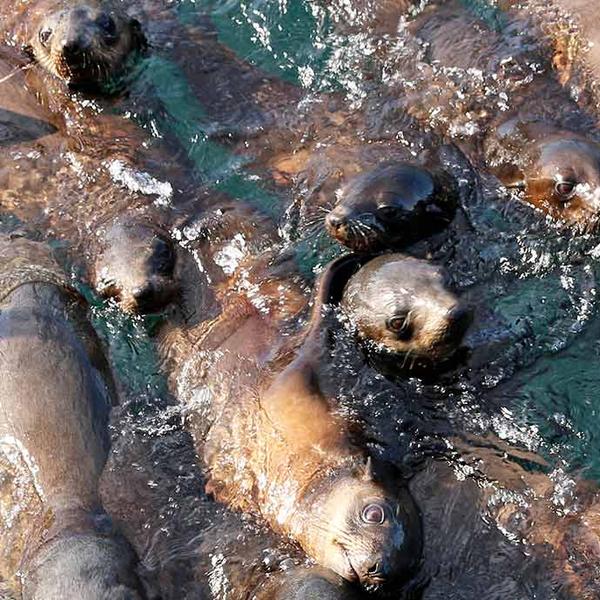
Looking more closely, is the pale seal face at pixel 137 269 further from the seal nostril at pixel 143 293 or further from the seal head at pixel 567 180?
the seal head at pixel 567 180

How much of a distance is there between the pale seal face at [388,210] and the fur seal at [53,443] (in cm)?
189

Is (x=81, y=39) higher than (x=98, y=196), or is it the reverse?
(x=81, y=39)

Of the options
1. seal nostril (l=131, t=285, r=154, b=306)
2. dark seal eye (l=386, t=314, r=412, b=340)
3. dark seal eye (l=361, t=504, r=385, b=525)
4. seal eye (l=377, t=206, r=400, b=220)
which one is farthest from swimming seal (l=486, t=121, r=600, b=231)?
dark seal eye (l=361, t=504, r=385, b=525)

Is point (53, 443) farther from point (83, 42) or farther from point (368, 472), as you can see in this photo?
point (83, 42)

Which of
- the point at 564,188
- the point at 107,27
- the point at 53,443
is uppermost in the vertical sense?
the point at 564,188

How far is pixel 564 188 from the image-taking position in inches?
275

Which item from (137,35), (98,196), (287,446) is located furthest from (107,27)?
(287,446)

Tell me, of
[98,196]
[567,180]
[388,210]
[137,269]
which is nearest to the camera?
[388,210]

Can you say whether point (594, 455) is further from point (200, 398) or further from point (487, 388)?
point (200, 398)

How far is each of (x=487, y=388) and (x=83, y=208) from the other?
3335 mm

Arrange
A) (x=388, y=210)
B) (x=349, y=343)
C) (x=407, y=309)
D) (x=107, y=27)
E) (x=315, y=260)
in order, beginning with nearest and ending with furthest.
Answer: (x=407, y=309), (x=349, y=343), (x=388, y=210), (x=315, y=260), (x=107, y=27)

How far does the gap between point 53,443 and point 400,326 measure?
222cm

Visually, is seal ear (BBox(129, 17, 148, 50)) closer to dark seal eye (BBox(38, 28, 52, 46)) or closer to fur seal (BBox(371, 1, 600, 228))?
dark seal eye (BBox(38, 28, 52, 46))

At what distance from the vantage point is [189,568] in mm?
6055
